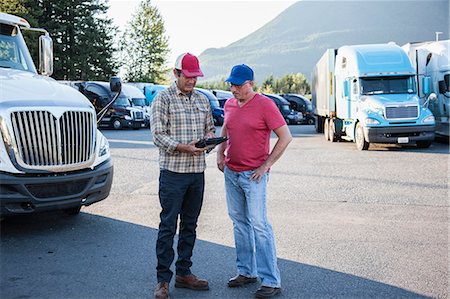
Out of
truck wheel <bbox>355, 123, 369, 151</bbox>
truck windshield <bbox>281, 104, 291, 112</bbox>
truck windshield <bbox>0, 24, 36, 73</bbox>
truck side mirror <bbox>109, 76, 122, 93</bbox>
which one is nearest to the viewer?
truck side mirror <bbox>109, 76, 122, 93</bbox>

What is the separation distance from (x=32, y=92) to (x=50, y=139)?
2.16 ft

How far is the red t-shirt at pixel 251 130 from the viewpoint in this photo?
4.70 meters

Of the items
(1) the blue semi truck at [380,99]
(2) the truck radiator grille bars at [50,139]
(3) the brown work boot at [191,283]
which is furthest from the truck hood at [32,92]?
(1) the blue semi truck at [380,99]

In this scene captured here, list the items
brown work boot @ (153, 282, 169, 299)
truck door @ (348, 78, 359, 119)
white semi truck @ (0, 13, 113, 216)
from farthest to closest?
truck door @ (348, 78, 359, 119)
white semi truck @ (0, 13, 113, 216)
brown work boot @ (153, 282, 169, 299)

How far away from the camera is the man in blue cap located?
470 cm

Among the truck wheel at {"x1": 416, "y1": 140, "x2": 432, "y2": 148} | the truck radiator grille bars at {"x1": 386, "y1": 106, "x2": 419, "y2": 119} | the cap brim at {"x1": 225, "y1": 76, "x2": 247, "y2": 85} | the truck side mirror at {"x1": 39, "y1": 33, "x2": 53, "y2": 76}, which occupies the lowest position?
the truck wheel at {"x1": 416, "y1": 140, "x2": 432, "y2": 148}

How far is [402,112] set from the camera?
56.0 feet

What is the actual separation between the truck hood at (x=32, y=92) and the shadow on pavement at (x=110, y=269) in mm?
1586

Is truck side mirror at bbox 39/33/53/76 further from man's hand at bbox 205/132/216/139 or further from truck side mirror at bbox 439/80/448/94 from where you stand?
truck side mirror at bbox 439/80/448/94

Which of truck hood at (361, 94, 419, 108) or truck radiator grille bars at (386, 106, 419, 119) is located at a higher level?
truck hood at (361, 94, 419, 108)

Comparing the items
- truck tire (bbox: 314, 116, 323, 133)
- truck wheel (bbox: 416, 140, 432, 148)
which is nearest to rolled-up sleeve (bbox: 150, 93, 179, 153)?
truck wheel (bbox: 416, 140, 432, 148)

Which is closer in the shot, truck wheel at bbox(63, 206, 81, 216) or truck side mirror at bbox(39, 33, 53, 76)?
truck wheel at bbox(63, 206, 81, 216)

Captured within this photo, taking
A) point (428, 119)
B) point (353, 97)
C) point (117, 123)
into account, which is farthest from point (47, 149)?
point (117, 123)

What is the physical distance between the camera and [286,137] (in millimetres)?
4695
